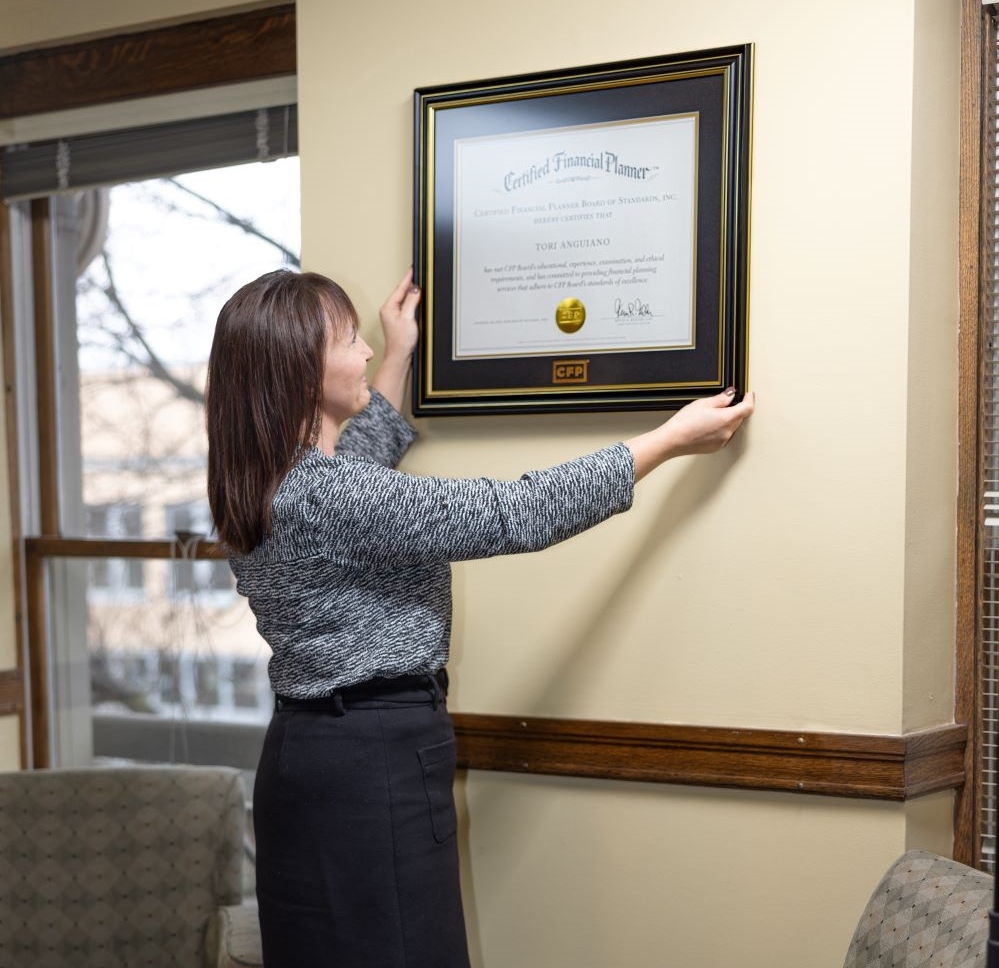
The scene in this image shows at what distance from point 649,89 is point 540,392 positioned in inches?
19.3

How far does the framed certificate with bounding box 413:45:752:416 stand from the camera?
1758 mm

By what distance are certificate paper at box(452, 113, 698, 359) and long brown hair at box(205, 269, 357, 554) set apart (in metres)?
0.36

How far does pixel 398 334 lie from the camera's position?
196 centimetres

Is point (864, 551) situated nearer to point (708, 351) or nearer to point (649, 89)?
point (708, 351)

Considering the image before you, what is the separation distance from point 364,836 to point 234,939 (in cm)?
62

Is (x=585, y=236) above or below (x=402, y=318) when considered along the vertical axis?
above

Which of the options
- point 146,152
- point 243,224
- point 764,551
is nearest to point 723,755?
point 764,551

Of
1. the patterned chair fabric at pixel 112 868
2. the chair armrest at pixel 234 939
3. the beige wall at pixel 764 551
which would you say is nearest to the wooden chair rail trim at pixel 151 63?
the beige wall at pixel 764 551

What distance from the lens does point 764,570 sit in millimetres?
1756

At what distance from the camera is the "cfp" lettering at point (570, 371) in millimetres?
1851

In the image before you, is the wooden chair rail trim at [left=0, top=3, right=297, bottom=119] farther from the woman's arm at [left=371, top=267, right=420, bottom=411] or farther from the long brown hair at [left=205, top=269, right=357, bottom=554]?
the long brown hair at [left=205, top=269, right=357, bottom=554]

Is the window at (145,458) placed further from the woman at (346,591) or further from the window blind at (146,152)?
the woman at (346,591)

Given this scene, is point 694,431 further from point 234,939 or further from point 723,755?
point 234,939

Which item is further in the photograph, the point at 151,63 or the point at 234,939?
the point at 151,63
